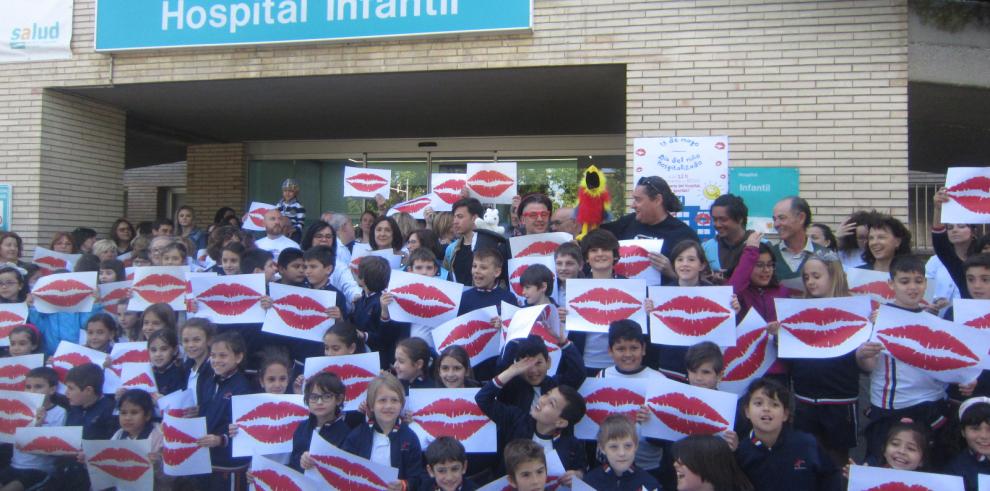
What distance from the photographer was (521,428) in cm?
428

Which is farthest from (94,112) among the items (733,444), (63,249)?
(733,444)

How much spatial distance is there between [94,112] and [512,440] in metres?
8.15

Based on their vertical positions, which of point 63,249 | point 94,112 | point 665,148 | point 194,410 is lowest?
point 194,410

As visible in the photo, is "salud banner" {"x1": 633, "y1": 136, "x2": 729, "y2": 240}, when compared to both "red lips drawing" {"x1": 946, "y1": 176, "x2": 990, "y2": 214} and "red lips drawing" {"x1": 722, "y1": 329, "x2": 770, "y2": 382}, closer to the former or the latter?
"red lips drawing" {"x1": 946, "y1": 176, "x2": 990, "y2": 214}

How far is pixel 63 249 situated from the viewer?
791cm

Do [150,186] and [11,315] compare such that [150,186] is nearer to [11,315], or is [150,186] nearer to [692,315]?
[11,315]

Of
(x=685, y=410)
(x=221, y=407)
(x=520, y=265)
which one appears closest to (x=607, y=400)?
(x=685, y=410)

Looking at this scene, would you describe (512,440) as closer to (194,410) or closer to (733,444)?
(733,444)

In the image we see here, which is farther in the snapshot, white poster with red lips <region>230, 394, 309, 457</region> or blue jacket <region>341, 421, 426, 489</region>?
white poster with red lips <region>230, 394, 309, 457</region>

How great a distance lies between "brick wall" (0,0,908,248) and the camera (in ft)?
22.9

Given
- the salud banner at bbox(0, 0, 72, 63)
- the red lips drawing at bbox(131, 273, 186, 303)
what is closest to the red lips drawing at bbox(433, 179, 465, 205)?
the red lips drawing at bbox(131, 273, 186, 303)

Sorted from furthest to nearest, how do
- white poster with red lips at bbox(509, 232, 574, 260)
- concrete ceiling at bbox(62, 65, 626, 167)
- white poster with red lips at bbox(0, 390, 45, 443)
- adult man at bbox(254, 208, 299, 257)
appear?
1. concrete ceiling at bbox(62, 65, 626, 167)
2. adult man at bbox(254, 208, 299, 257)
3. white poster with red lips at bbox(509, 232, 574, 260)
4. white poster with red lips at bbox(0, 390, 45, 443)

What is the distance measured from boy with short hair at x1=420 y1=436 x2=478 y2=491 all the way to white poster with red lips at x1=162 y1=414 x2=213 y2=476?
1566mm

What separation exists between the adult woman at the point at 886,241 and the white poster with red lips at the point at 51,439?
17.3 ft
